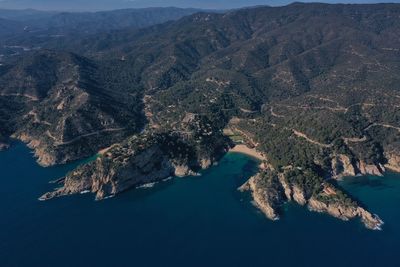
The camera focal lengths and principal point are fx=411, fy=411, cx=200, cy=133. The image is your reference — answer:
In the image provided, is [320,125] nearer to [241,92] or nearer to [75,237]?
[241,92]

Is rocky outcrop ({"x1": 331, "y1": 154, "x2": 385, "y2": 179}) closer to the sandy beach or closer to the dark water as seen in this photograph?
the dark water

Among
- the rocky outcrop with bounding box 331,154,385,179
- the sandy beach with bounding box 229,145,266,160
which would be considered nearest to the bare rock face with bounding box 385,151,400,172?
the rocky outcrop with bounding box 331,154,385,179

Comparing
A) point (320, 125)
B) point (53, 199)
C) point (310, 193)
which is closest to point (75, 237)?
point (53, 199)

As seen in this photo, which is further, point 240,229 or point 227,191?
point 227,191

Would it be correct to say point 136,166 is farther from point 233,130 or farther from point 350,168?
point 350,168

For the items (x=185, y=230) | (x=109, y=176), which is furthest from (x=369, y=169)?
(x=109, y=176)
